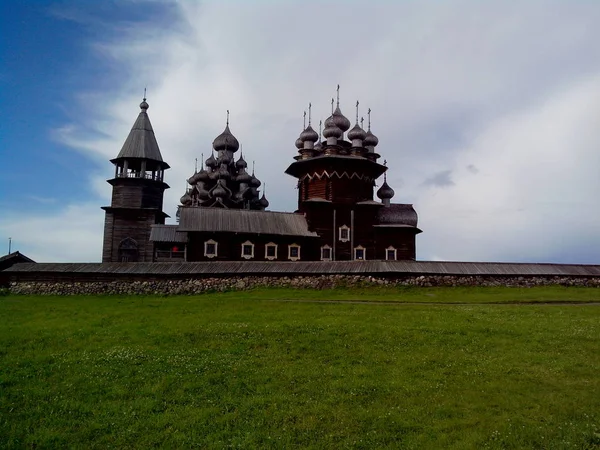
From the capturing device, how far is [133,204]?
38.6m

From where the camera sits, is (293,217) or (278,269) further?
(293,217)

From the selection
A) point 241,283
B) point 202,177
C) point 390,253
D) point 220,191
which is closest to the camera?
point 241,283

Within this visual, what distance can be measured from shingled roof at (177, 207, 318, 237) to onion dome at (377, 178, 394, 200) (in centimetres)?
637

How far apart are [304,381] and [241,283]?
1642 centimetres

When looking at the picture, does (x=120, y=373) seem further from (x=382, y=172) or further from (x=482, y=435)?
(x=382, y=172)

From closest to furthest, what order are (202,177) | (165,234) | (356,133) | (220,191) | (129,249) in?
(165,234) < (356,133) < (129,249) < (220,191) < (202,177)

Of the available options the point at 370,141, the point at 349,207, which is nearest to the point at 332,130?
the point at 370,141

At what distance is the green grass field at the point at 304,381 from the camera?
28.6ft

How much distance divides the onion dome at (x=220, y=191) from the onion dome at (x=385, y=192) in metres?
13.2

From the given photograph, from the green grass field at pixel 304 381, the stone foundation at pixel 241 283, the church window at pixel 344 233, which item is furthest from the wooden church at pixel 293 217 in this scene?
the green grass field at pixel 304 381

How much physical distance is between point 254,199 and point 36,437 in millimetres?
41480

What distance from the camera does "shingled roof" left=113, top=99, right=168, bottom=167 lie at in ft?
128

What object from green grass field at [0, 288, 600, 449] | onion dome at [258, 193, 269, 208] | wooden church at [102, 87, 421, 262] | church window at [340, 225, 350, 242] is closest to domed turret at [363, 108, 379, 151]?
wooden church at [102, 87, 421, 262]

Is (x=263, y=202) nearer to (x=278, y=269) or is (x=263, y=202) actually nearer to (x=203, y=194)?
(x=203, y=194)
